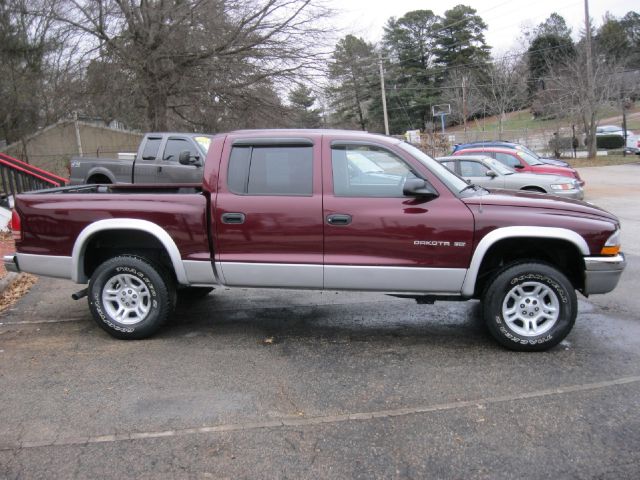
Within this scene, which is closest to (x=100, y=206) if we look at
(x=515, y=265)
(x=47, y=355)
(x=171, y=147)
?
(x=47, y=355)

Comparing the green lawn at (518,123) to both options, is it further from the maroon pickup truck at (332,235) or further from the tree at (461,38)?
the maroon pickup truck at (332,235)

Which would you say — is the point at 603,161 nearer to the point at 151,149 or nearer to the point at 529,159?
the point at 529,159

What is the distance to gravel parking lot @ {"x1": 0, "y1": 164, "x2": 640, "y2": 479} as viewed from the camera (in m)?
3.06

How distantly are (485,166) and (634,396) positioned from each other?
912 cm

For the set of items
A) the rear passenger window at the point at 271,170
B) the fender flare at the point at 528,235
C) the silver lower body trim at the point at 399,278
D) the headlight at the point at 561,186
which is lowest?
the silver lower body trim at the point at 399,278

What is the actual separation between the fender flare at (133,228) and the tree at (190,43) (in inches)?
618

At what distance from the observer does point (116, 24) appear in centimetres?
1981

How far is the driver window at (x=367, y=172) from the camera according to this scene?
4.62 meters

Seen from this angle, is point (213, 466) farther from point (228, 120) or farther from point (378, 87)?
point (378, 87)

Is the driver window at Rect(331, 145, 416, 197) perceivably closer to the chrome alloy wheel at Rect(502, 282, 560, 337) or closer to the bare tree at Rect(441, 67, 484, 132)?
the chrome alloy wheel at Rect(502, 282, 560, 337)

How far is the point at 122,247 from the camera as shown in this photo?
5.19m

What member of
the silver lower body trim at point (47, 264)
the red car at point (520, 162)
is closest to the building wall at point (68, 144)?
the red car at point (520, 162)

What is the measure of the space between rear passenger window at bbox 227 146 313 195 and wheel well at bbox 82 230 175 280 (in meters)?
0.96

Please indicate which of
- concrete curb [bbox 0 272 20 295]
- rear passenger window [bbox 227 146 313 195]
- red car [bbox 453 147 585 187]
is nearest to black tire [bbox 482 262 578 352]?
rear passenger window [bbox 227 146 313 195]
